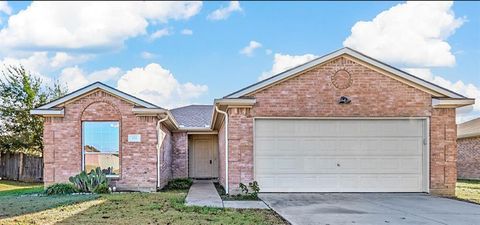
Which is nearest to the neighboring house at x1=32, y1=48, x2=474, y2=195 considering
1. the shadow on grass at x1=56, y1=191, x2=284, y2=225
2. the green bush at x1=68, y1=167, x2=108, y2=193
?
the shadow on grass at x1=56, y1=191, x2=284, y2=225

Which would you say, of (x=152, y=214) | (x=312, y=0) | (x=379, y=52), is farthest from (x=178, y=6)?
(x=379, y=52)

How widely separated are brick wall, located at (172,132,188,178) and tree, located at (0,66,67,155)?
730 centimetres

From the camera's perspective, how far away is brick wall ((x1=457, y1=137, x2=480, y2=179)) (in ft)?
78.8

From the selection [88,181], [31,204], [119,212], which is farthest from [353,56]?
[31,204]

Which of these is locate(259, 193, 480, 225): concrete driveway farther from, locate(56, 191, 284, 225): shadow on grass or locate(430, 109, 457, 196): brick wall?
locate(430, 109, 457, 196): brick wall

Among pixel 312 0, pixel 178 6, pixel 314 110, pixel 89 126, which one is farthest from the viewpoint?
pixel 89 126

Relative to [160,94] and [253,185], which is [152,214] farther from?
[160,94]

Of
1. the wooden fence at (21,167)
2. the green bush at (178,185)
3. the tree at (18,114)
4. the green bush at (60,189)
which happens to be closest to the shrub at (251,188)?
the green bush at (178,185)

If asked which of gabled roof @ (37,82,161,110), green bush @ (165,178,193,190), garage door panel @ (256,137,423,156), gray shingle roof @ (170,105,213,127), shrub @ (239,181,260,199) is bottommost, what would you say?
green bush @ (165,178,193,190)

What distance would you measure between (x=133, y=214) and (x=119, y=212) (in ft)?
1.49

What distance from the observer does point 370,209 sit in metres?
10.8

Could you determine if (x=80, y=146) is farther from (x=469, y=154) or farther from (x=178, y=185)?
(x=469, y=154)

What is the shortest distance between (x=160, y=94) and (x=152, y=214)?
18300 millimetres

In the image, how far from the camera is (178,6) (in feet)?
28.4
